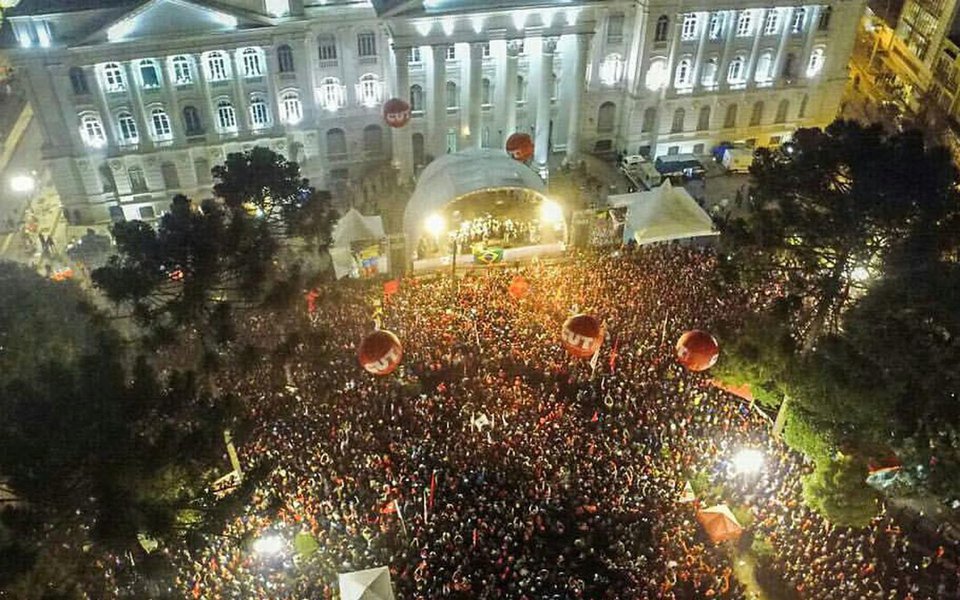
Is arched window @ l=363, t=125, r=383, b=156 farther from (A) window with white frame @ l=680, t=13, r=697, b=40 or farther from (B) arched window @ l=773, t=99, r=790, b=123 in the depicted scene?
(B) arched window @ l=773, t=99, r=790, b=123

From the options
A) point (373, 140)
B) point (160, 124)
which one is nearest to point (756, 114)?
point (373, 140)

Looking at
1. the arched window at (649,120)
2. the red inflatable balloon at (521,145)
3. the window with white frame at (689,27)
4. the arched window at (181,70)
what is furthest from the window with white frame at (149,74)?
the window with white frame at (689,27)

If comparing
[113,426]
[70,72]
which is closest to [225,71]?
[70,72]

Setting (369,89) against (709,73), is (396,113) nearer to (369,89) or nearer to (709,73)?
(369,89)

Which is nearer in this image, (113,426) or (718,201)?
(113,426)

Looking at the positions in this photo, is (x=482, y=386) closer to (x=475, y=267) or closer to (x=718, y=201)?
(x=475, y=267)


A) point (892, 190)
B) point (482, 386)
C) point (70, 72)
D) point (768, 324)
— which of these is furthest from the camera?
point (70, 72)
